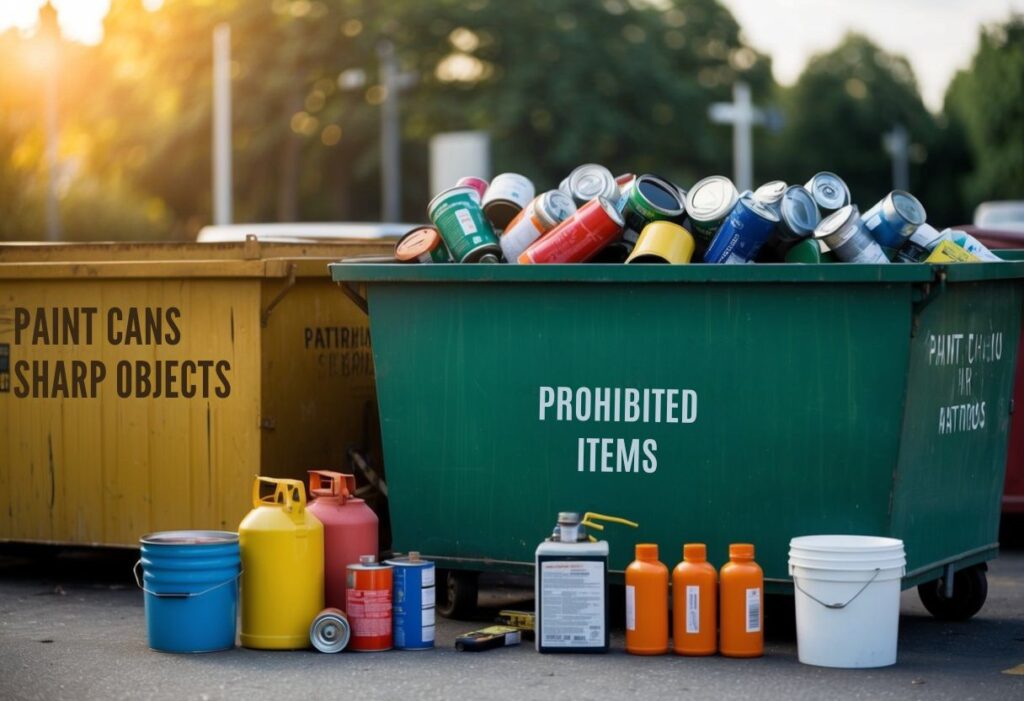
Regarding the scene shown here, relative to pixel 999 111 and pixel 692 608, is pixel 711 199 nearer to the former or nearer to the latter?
pixel 692 608

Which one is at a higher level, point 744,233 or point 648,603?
point 744,233

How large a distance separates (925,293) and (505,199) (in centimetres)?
190

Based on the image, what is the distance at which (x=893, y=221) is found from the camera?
257 inches

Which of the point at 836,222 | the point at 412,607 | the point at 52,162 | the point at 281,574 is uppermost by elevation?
the point at 52,162

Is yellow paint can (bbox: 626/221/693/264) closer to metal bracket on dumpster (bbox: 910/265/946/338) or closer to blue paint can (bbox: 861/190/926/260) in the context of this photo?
blue paint can (bbox: 861/190/926/260)

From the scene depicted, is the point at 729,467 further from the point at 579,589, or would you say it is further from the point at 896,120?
the point at 896,120

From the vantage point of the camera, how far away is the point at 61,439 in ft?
25.7

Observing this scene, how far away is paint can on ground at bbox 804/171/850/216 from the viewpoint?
670 cm

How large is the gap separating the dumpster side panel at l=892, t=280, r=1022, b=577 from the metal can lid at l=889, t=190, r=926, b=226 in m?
0.35

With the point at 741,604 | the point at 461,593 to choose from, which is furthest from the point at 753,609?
the point at 461,593

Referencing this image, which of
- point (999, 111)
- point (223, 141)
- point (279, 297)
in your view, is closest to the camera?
point (279, 297)

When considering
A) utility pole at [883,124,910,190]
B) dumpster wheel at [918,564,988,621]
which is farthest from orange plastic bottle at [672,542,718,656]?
utility pole at [883,124,910,190]

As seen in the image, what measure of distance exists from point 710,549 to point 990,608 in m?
1.68

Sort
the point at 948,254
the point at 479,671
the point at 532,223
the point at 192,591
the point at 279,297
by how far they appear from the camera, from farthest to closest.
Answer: the point at 279,297, the point at 532,223, the point at 948,254, the point at 192,591, the point at 479,671
